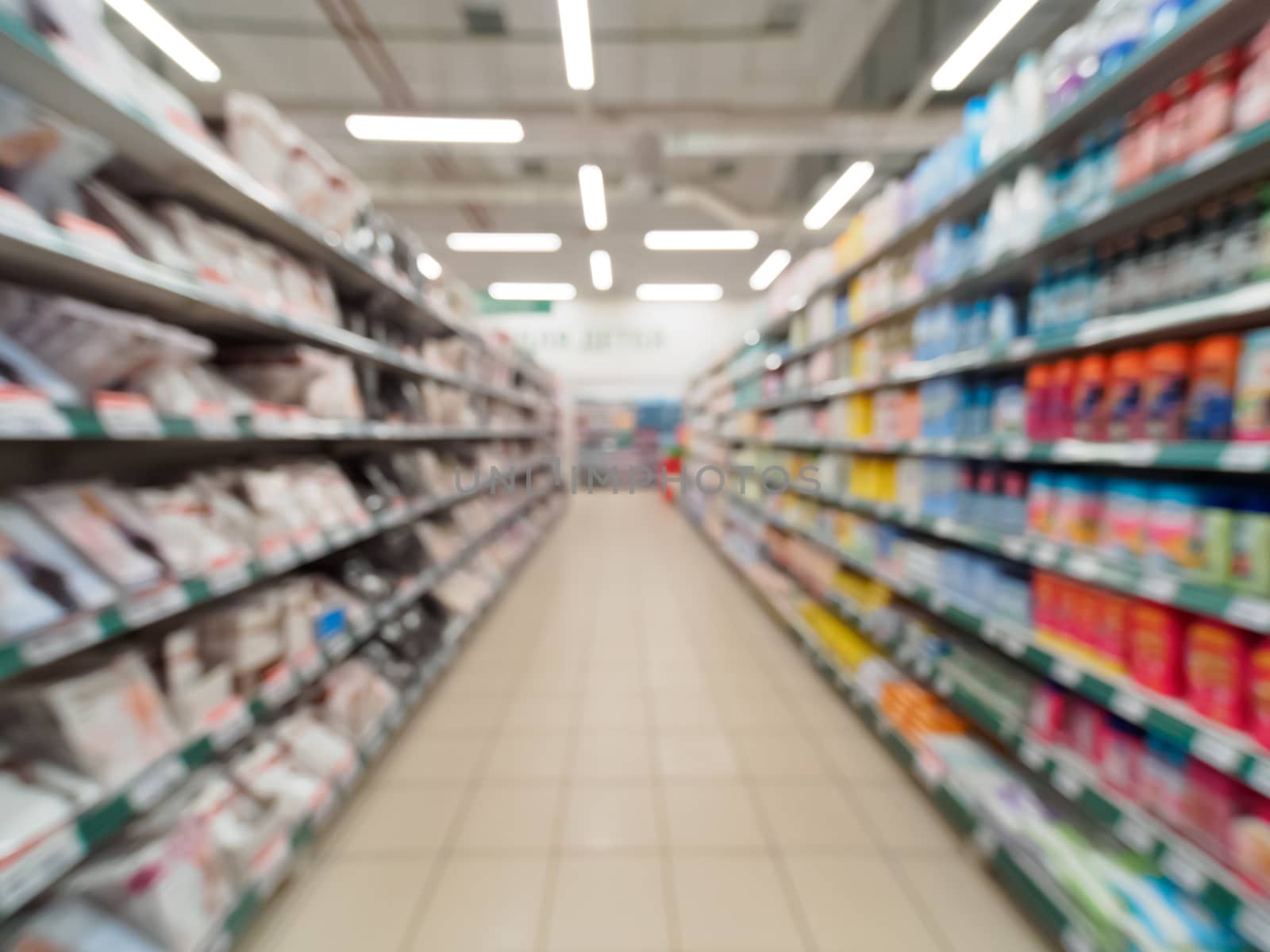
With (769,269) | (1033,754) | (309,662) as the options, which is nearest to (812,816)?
(1033,754)

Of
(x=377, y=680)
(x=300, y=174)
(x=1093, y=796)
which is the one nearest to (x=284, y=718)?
(x=377, y=680)

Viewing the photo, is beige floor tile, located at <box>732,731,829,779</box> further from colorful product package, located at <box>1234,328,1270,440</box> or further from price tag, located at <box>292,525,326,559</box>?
price tag, located at <box>292,525,326,559</box>

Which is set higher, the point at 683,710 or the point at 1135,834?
the point at 1135,834

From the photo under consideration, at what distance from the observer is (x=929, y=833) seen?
1.74 metres

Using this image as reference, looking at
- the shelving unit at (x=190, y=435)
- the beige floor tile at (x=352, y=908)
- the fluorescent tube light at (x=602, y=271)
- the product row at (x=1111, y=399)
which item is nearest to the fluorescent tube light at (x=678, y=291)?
the fluorescent tube light at (x=602, y=271)

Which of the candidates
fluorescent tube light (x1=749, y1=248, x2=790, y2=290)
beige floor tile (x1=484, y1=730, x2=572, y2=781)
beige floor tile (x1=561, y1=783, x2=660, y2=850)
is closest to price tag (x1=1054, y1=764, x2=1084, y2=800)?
beige floor tile (x1=561, y1=783, x2=660, y2=850)

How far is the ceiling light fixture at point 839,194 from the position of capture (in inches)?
180

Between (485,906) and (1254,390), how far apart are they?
2.22m

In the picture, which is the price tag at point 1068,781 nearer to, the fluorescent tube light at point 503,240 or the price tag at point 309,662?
the price tag at point 309,662

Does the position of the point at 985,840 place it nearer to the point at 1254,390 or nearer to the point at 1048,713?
the point at 1048,713

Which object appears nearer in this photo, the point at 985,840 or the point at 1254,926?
the point at 1254,926

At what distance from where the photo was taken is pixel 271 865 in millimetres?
1337

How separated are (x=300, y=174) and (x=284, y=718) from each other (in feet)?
6.02

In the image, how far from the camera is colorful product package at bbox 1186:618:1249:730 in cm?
100
